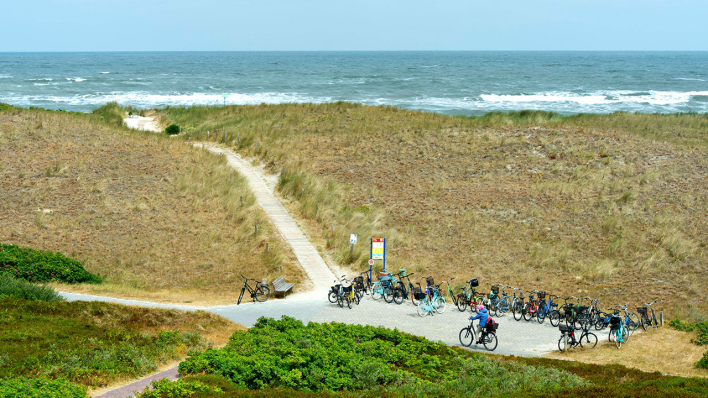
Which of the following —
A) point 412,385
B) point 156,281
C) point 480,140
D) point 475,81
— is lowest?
point 156,281

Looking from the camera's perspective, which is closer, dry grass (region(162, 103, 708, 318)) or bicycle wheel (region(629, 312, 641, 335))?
bicycle wheel (region(629, 312, 641, 335))

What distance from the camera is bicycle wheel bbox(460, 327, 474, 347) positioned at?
15.4 metres

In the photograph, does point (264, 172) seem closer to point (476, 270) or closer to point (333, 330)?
point (476, 270)

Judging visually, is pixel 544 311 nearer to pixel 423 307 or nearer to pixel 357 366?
pixel 423 307

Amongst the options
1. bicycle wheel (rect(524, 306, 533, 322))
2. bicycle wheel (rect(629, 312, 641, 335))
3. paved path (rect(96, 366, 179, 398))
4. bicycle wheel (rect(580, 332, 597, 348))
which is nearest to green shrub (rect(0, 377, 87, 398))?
paved path (rect(96, 366, 179, 398))

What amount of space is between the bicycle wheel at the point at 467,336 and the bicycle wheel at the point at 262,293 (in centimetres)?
673

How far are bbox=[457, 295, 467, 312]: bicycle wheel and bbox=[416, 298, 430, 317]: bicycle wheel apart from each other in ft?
4.18

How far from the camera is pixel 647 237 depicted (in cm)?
2416

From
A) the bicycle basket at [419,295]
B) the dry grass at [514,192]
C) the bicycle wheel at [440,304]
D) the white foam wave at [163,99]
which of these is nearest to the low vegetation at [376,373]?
the bicycle basket at [419,295]

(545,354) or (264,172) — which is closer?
(545,354)

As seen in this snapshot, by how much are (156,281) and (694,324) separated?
1740 centimetres

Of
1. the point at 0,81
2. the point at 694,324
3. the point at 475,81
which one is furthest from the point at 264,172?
the point at 0,81

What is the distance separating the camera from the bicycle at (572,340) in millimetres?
15008

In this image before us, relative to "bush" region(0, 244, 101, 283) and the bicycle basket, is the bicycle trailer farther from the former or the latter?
"bush" region(0, 244, 101, 283)
